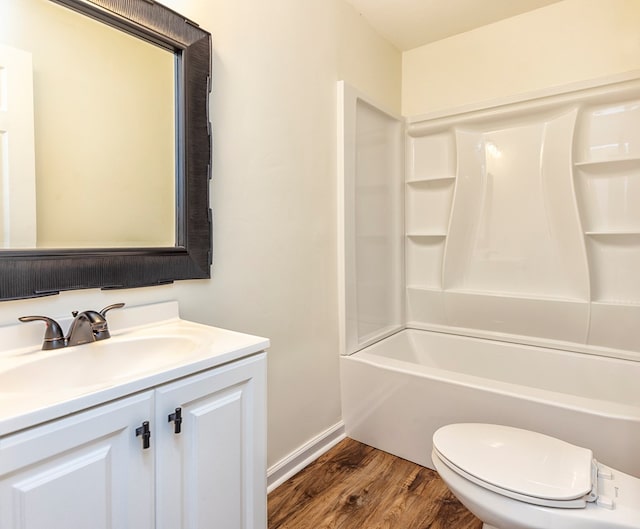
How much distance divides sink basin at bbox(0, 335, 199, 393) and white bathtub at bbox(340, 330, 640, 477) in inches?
48.5

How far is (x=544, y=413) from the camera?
1.66 metres

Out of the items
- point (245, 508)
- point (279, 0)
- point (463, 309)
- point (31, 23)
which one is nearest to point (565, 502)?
point (245, 508)

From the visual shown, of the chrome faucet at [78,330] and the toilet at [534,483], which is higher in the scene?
the chrome faucet at [78,330]

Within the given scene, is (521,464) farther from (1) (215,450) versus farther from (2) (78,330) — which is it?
(2) (78,330)

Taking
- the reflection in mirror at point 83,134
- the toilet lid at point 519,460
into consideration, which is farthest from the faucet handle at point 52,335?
the toilet lid at point 519,460

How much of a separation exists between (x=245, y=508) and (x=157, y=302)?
0.71 meters

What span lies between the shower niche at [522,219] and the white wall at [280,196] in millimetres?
191

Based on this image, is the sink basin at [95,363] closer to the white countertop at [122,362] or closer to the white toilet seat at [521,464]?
the white countertop at [122,362]

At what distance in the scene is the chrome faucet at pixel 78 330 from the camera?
3.46ft

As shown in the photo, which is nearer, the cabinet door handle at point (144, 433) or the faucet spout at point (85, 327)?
the cabinet door handle at point (144, 433)

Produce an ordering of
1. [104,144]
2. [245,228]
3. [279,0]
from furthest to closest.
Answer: [279,0] → [245,228] → [104,144]

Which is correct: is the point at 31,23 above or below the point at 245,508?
above

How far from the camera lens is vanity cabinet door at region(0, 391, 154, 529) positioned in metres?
0.69

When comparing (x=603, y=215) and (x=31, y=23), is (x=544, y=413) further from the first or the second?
(x=31, y=23)
